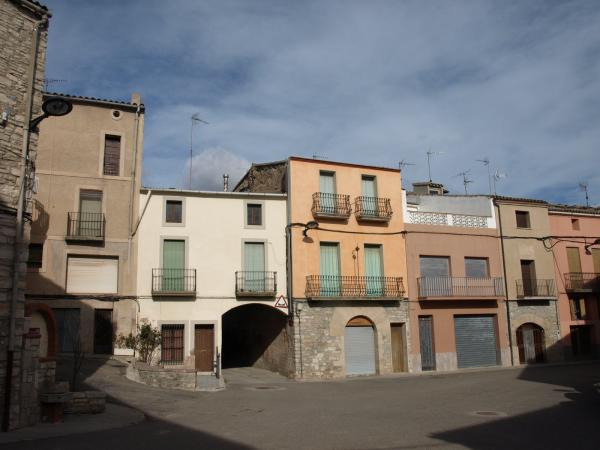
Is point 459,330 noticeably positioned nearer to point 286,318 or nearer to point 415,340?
point 415,340

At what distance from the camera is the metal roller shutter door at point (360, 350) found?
24844 millimetres

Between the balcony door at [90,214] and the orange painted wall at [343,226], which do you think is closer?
the balcony door at [90,214]

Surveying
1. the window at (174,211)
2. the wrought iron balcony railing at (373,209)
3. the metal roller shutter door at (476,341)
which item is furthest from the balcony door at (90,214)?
the metal roller shutter door at (476,341)

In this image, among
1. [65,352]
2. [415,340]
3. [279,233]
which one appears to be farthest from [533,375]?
[65,352]

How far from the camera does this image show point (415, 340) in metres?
26.0

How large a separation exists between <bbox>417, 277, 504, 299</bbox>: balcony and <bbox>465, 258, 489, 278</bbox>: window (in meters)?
0.33

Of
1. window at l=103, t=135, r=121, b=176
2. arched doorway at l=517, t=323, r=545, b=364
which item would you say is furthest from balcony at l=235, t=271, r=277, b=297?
arched doorway at l=517, t=323, r=545, b=364

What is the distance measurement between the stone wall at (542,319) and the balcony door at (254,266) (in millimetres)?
13578

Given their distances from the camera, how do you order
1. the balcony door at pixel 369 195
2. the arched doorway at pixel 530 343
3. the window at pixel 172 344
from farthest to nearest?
the arched doorway at pixel 530 343, the balcony door at pixel 369 195, the window at pixel 172 344

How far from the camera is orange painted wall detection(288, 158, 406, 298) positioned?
24734mm

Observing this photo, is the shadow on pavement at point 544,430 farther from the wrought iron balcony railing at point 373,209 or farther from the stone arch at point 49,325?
the wrought iron balcony railing at point 373,209

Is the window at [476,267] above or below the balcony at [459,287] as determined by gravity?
above

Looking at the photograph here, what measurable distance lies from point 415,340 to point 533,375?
213 inches

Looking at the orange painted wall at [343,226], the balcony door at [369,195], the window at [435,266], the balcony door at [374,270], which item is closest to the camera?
the orange painted wall at [343,226]
